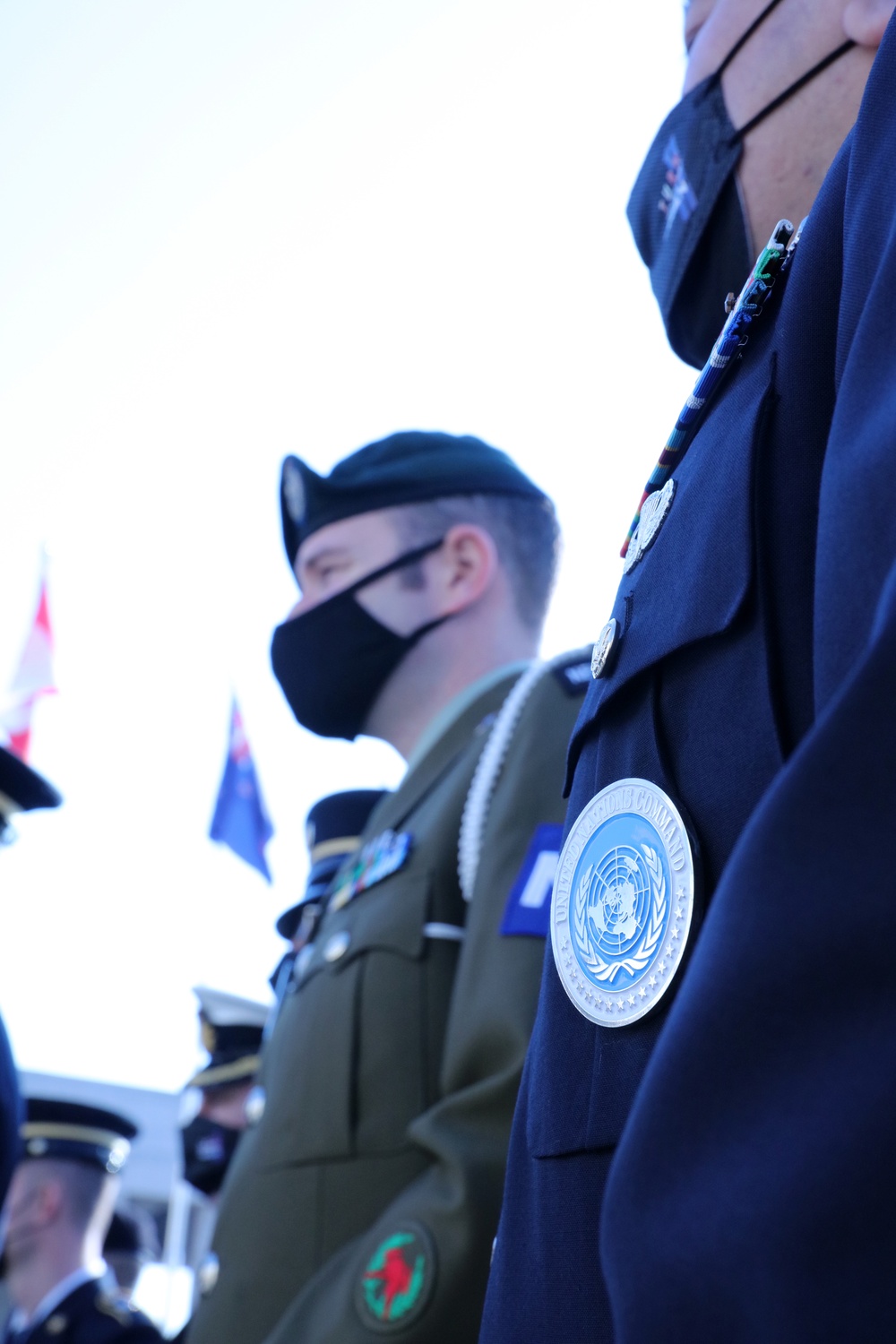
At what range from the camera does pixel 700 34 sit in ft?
4.56

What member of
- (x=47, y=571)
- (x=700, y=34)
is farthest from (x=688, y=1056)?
(x=47, y=571)

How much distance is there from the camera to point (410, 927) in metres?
2.03

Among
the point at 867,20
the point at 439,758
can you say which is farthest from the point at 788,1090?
the point at 439,758

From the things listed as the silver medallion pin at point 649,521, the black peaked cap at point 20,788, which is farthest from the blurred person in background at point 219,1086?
the silver medallion pin at point 649,521

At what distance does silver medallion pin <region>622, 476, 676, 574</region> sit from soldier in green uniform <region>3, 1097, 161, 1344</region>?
5.20m

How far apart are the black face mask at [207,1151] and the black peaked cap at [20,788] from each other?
8.18 feet

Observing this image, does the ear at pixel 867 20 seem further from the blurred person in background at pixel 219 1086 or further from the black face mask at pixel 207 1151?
the black face mask at pixel 207 1151

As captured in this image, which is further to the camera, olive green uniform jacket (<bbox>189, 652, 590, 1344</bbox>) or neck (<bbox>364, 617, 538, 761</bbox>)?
neck (<bbox>364, 617, 538, 761</bbox>)

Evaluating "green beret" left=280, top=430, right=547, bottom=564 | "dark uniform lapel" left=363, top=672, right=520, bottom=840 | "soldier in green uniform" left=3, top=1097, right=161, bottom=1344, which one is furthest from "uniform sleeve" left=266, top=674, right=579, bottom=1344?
"soldier in green uniform" left=3, top=1097, right=161, bottom=1344

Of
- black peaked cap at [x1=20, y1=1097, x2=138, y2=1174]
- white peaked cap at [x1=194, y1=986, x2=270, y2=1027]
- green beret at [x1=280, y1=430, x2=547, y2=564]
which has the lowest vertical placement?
black peaked cap at [x1=20, y1=1097, x2=138, y2=1174]

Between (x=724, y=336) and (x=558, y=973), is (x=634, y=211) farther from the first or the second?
(x=558, y=973)

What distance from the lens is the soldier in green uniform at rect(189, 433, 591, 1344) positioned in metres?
1.60

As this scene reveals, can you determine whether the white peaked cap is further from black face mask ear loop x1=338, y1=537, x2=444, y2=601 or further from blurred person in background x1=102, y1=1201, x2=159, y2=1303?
black face mask ear loop x1=338, y1=537, x2=444, y2=601

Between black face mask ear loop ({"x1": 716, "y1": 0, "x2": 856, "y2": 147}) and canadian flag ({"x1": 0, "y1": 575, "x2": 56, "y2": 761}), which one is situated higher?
black face mask ear loop ({"x1": 716, "y1": 0, "x2": 856, "y2": 147})
